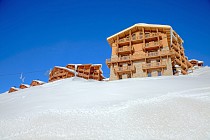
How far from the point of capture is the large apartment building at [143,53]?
3073 centimetres

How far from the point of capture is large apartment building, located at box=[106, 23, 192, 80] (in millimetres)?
30734

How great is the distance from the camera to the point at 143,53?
32312 millimetres

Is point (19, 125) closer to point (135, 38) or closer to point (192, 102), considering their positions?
point (192, 102)

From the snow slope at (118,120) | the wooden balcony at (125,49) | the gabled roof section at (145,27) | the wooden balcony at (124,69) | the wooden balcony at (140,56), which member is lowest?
the snow slope at (118,120)

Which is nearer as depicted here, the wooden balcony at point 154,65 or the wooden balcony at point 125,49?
the wooden balcony at point 154,65

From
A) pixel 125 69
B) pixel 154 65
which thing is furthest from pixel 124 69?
pixel 154 65

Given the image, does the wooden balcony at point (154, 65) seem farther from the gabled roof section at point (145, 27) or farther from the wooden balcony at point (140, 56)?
the gabled roof section at point (145, 27)

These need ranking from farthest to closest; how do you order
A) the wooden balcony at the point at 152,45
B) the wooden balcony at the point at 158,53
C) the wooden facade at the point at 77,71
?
the wooden facade at the point at 77,71 < the wooden balcony at the point at 152,45 < the wooden balcony at the point at 158,53

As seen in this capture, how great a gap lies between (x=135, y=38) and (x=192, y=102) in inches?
1100

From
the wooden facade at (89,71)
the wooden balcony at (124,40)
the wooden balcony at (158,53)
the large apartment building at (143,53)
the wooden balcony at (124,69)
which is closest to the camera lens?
the wooden balcony at (158,53)

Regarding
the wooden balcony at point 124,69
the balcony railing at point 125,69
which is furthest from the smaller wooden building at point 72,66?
the balcony railing at point 125,69

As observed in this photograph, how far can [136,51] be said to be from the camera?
33125mm

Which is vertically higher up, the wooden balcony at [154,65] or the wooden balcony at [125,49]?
the wooden balcony at [125,49]

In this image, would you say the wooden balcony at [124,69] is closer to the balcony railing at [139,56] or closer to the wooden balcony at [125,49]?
the balcony railing at [139,56]
